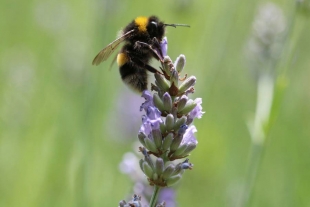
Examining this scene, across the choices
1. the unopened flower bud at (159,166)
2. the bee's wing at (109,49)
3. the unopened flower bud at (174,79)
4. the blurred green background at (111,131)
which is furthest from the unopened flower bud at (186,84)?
the blurred green background at (111,131)

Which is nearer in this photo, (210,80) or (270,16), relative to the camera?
(270,16)

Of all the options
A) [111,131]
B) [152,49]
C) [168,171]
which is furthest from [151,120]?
[111,131]

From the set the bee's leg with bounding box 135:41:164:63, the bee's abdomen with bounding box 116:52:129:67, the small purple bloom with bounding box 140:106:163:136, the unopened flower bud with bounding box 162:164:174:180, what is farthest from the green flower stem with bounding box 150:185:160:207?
the bee's abdomen with bounding box 116:52:129:67

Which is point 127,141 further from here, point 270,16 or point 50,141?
point 270,16

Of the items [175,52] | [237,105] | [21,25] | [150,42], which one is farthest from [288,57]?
[21,25]

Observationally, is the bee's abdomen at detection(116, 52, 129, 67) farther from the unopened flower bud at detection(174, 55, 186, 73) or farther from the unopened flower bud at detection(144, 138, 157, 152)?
the unopened flower bud at detection(144, 138, 157, 152)

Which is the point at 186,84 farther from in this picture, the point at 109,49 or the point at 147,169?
the point at 109,49
